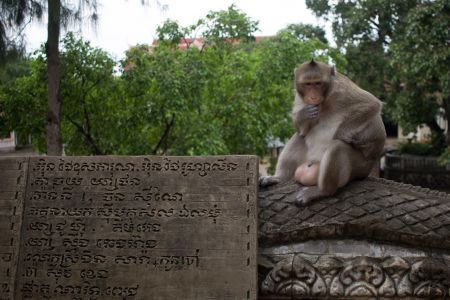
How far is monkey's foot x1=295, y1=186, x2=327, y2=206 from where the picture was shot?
4199 millimetres

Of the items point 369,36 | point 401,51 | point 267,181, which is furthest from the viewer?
Answer: point 369,36

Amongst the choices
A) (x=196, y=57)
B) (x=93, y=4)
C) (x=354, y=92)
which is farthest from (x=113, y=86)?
(x=354, y=92)

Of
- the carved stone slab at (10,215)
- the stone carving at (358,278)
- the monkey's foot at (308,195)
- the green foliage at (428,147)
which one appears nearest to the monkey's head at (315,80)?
the monkey's foot at (308,195)

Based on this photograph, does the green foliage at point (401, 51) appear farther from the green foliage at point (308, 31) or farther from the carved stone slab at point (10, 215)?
the carved stone slab at point (10, 215)

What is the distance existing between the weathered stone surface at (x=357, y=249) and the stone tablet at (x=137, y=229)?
25 centimetres

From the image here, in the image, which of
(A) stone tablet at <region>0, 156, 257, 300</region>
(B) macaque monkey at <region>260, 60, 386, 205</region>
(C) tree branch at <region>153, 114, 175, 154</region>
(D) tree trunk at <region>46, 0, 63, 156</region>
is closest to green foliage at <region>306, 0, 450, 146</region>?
(C) tree branch at <region>153, 114, 175, 154</region>

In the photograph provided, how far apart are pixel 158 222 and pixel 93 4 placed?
5.07 meters

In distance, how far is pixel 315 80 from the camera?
14.4ft

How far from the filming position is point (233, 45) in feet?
42.8

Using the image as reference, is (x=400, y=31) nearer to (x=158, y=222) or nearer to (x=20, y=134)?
(x=20, y=134)

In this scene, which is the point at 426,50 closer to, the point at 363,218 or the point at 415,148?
the point at 363,218

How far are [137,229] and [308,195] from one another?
120cm

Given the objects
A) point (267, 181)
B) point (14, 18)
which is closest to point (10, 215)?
point (267, 181)

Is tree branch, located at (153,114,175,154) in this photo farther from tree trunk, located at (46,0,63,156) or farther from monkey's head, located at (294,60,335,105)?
monkey's head, located at (294,60,335,105)
